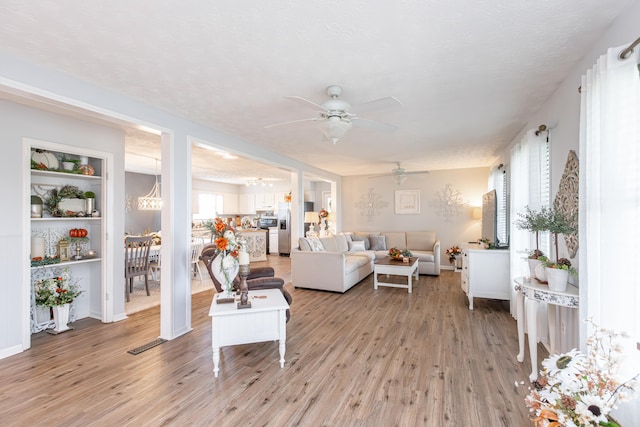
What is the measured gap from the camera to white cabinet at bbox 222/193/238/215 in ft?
33.8

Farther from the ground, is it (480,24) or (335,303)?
(480,24)

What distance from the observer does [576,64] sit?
2.28 m

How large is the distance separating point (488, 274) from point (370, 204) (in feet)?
14.5

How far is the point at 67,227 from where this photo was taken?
374 centimetres

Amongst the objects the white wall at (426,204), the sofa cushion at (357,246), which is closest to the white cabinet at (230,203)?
the white wall at (426,204)

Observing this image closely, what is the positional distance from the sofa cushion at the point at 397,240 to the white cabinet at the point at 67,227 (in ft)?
19.7

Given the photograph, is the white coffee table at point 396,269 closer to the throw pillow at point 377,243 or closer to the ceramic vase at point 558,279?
the throw pillow at point 377,243

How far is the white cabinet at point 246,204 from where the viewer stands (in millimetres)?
10828

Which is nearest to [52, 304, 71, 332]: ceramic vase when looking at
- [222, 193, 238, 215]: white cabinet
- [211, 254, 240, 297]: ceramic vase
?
[211, 254, 240, 297]: ceramic vase

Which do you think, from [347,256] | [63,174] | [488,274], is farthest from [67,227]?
[488,274]

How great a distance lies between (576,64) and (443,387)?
2.78m

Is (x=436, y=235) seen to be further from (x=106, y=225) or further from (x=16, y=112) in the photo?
(x=16, y=112)

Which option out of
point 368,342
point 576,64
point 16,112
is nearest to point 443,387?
point 368,342

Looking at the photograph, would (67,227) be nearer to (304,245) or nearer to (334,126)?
(304,245)
